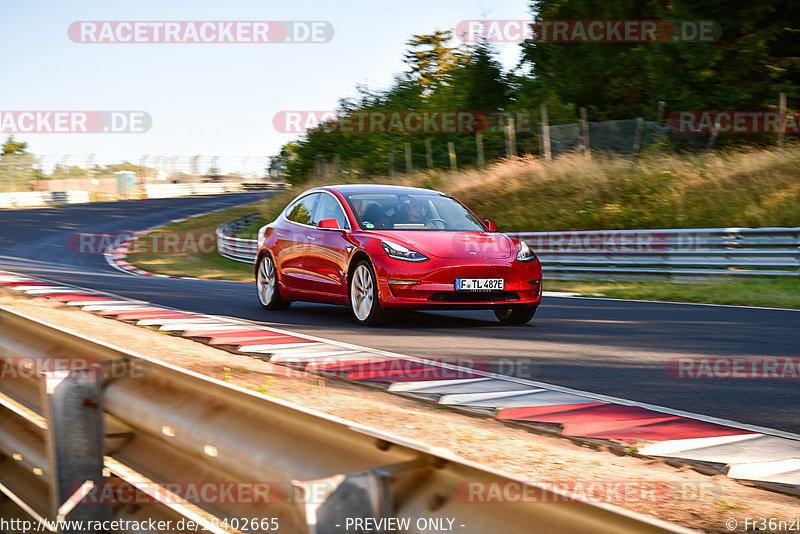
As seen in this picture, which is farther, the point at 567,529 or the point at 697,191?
the point at 697,191

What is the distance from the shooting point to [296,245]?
35.1 ft

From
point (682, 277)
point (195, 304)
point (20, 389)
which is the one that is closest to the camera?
point (20, 389)

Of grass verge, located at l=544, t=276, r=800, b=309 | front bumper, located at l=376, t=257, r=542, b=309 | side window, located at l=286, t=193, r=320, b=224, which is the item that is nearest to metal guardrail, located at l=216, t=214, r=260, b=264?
grass verge, located at l=544, t=276, r=800, b=309

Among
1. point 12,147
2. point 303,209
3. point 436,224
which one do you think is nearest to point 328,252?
point 436,224

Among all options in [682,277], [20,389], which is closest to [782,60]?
[682,277]

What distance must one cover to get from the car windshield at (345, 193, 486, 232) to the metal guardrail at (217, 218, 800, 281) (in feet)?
24.0

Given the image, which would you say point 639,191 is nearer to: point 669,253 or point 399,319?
point 669,253

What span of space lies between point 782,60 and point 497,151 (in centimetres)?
901

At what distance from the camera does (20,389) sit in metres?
4.10

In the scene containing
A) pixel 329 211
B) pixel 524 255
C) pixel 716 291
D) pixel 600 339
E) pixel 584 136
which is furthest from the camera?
pixel 584 136

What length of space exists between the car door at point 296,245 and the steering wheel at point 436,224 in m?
1.51

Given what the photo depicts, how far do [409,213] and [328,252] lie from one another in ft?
3.35

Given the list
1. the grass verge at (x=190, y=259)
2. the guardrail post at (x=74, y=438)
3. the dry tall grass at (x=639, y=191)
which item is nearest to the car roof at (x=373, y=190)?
the guardrail post at (x=74, y=438)

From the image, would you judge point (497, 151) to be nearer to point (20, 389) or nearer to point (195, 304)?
point (195, 304)
